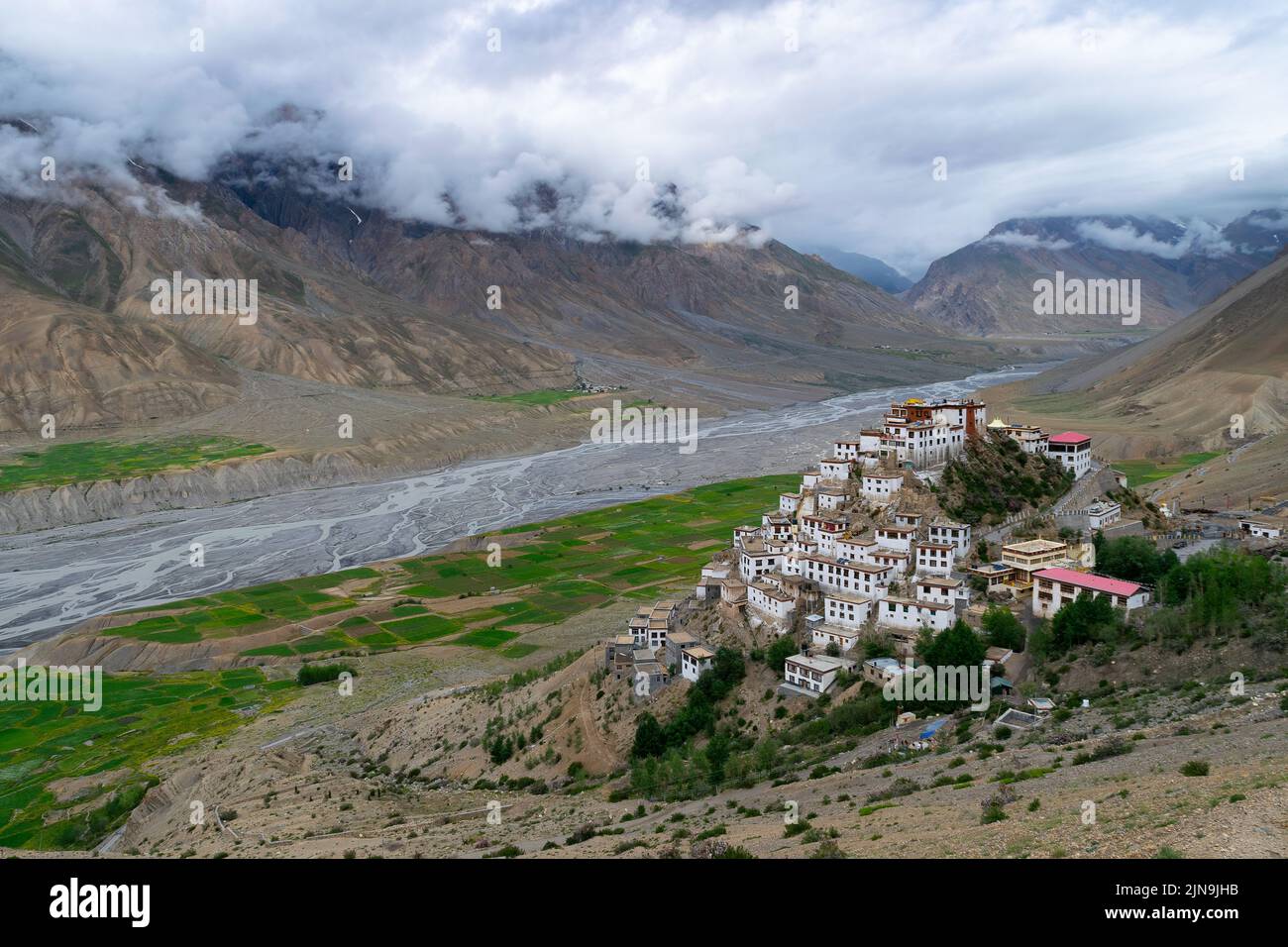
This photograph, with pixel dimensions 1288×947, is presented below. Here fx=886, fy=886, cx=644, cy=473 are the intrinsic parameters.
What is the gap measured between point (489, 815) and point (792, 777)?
10.5 metres

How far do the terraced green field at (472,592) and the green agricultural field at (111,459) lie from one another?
163ft

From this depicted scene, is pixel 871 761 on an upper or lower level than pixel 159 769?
upper

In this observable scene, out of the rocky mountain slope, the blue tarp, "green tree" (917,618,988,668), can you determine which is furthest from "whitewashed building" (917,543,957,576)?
the rocky mountain slope

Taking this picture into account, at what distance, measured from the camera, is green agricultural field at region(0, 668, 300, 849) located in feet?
126

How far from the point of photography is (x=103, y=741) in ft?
161

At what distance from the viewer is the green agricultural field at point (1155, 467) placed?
10131 centimetres

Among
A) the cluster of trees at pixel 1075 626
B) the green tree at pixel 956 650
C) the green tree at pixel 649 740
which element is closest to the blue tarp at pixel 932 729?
the green tree at pixel 956 650

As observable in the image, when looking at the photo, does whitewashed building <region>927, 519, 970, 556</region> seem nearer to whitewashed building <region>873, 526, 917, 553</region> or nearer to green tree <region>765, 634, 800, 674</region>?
whitewashed building <region>873, 526, 917, 553</region>

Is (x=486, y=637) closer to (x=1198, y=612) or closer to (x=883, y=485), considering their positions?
(x=883, y=485)

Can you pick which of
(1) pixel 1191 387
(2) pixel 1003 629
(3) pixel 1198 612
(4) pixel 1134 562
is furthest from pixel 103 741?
(1) pixel 1191 387

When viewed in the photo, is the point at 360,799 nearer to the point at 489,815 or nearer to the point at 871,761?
the point at 489,815

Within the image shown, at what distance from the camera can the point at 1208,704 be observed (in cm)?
2545
